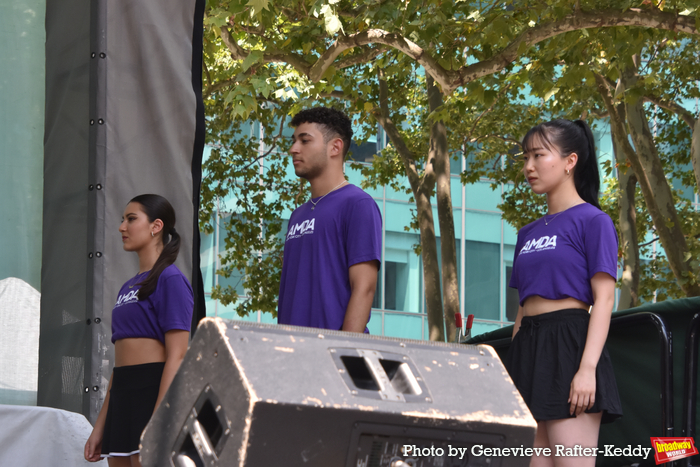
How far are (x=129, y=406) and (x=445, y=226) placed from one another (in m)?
7.18

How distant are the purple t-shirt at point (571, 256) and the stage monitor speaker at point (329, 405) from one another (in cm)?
88

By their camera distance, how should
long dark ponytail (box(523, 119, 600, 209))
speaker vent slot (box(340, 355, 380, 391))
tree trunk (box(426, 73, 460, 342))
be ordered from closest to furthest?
speaker vent slot (box(340, 355, 380, 391)), long dark ponytail (box(523, 119, 600, 209)), tree trunk (box(426, 73, 460, 342))

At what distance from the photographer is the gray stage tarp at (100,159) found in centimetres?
359

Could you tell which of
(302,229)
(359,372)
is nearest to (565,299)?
(302,229)

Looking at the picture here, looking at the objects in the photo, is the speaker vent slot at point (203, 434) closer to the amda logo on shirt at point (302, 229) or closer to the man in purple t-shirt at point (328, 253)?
the man in purple t-shirt at point (328, 253)

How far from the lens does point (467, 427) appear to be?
1795 mm

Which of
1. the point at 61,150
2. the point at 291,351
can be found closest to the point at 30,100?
the point at 61,150

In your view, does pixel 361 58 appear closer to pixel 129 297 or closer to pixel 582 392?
pixel 129 297

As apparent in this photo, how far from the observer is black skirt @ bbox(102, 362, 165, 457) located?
2949 mm

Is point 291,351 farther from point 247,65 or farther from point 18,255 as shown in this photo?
point 247,65

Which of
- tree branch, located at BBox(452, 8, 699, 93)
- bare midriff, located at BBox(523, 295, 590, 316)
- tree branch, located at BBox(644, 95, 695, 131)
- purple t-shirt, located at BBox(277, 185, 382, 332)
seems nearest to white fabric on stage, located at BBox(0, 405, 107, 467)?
purple t-shirt, located at BBox(277, 185, 382, 332)

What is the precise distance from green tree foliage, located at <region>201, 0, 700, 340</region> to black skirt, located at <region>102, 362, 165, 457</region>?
155 inches

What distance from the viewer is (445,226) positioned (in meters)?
9.84

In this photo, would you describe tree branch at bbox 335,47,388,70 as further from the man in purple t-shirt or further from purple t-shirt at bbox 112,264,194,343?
purple t-shirt at bbox 112,264,194,343
